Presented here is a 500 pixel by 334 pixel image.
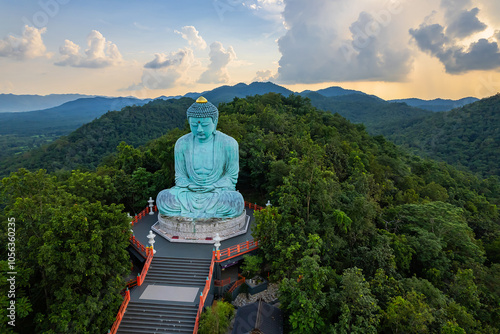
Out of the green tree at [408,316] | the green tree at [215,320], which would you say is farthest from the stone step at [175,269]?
the green tree at [408,316]

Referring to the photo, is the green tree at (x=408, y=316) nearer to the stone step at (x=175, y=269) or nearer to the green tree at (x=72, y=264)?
the stone step at (x=175, y=269)

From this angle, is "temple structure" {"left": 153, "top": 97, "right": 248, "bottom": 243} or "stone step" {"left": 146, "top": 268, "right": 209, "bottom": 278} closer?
"stone step" {"left": 146, "top": 268, "right": 209, "bottom": 278}

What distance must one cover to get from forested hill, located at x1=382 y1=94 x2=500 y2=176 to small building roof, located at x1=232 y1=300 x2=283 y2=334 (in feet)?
175

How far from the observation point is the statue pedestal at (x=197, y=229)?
13102 mm

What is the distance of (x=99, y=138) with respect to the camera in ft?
205

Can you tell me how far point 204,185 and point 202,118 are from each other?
124 inches

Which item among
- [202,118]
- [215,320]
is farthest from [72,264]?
[202,118]

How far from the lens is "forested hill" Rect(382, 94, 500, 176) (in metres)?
51.4

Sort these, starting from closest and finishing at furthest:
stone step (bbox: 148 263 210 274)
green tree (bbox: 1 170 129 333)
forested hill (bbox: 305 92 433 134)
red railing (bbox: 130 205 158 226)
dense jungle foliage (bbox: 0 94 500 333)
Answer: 1. green tree (bbox: 1 170 129 333)
2. dense jungle foliage (bbox: 0 94 500 333)
3. stone step (bbox: 148 263 210 274)
4. red railing (bbox: 130 205 158 226)
5. forested hill (bbox: 305 92 433 134)

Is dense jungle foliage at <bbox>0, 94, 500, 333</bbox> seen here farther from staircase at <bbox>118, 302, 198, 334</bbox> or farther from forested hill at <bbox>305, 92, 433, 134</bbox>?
forested hill at <bbox>305, 92, 433, 134</bbox>

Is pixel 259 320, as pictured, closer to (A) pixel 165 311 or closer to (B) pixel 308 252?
(B) pixel 308 252

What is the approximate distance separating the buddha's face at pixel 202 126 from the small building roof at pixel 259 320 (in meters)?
7.80

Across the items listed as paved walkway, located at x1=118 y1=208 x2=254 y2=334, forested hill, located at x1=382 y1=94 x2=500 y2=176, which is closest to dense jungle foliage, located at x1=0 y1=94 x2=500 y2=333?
paved walkway, located at x1=118 y1=208 x2=254 y2=334

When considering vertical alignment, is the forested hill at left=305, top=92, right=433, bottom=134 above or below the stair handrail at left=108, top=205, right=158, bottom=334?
below
